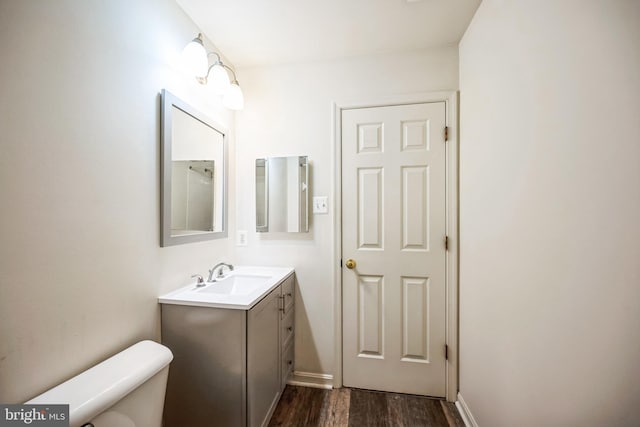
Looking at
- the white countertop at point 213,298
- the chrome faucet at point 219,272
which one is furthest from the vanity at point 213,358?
the chrome faucet at point 219,272

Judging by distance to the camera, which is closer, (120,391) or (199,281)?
(120,391)

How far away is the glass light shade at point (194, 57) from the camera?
127cm

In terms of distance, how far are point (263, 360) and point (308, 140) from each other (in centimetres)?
146

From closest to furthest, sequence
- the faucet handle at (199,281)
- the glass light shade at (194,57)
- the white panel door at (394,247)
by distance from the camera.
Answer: the glass light shade at (194,57), the faucet handle at (199,281), the white panel door at (394,247)

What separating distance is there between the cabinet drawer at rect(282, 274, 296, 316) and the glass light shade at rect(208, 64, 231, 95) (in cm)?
130

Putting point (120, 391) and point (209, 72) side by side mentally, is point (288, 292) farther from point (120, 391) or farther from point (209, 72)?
point (209, 72)

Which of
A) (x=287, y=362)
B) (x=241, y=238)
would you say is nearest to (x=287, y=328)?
(x=287, y=362)

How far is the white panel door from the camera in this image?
66.4 inches

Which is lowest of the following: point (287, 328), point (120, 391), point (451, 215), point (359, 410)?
point (359, 410)

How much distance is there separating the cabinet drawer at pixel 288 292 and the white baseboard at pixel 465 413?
4.13 ft

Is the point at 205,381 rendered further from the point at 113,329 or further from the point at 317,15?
the point at 317,15

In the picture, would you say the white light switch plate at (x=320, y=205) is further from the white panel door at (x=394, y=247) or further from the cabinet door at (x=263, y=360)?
the cabinet door at (x=263, y=360)

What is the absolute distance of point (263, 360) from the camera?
4.29 feet

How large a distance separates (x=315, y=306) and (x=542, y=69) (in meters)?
1.76
